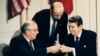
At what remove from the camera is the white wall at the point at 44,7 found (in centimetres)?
504

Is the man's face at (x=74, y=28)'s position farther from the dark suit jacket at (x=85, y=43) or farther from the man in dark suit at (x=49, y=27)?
the man in dark suit at (x=49, y=27)

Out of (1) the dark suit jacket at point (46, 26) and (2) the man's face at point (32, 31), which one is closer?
(2) the man's face at point (32, 31)

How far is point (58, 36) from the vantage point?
4168 mm

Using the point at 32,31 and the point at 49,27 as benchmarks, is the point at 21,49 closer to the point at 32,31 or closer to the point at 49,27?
the point at 32,31

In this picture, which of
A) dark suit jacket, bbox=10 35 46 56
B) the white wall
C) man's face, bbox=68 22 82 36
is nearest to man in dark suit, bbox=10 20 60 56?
dark suit jacket, bbox=10 35 46 56

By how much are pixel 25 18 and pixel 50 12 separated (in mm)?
947

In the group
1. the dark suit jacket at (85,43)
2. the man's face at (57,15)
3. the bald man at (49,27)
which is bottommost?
the dark suit jacket at (85,43)

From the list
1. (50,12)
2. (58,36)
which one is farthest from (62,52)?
(50,12)

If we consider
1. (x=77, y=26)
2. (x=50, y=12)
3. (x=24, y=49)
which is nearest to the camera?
(x=24, y=49)

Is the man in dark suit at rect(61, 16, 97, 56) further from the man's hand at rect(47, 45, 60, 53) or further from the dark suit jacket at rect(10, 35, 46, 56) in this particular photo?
the dark suit jacket at rect(10, 35, 46, 56)

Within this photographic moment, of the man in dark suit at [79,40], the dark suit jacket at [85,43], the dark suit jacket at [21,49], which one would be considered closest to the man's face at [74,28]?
the man in dark suit at [79,40]

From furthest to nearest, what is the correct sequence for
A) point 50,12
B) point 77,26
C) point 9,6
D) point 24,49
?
1. point 9,6
2. point 50,12
3. point 77,26
4. point 24,49

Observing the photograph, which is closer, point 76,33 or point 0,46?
point 76,33

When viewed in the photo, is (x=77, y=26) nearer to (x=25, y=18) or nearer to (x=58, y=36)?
(x=58, y=36)
